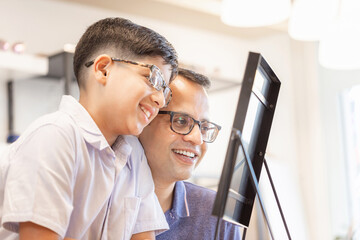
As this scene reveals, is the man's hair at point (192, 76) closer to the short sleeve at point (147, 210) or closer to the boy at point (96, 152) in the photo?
the boy at point (96, 152)

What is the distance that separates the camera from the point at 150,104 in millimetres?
1137

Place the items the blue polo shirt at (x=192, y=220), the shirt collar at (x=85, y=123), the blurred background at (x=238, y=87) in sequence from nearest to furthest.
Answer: the shirt collar at (x=85, y=123) < the blue polo shirt at (x=192, y=220) < the blurred background at (x=238, y=87)

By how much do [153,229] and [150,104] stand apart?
0.32m

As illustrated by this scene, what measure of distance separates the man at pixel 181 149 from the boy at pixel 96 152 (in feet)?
0.43

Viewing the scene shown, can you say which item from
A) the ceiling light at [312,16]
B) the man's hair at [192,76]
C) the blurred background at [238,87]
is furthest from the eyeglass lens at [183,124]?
the blurred background at [238,87]

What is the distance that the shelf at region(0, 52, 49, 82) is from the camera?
260 centimetres

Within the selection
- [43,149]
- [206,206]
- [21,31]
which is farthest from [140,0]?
[43,149]

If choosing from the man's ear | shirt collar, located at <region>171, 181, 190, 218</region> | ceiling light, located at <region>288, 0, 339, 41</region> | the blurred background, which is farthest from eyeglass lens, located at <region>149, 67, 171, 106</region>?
the blurred background

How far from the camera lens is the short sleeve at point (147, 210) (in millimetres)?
1217

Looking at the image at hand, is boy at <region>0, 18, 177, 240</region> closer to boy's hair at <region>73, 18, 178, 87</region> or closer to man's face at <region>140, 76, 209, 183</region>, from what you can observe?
boy's hair at <region>73, 18, 178, 87</region>

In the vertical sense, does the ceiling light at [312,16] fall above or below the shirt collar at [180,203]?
above

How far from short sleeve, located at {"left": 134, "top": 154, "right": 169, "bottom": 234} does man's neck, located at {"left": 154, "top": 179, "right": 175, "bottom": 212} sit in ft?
0.58

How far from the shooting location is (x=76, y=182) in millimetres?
1014

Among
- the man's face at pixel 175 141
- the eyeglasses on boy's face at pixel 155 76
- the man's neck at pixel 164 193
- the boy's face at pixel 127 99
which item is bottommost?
the man's neck at pixel 164 193
